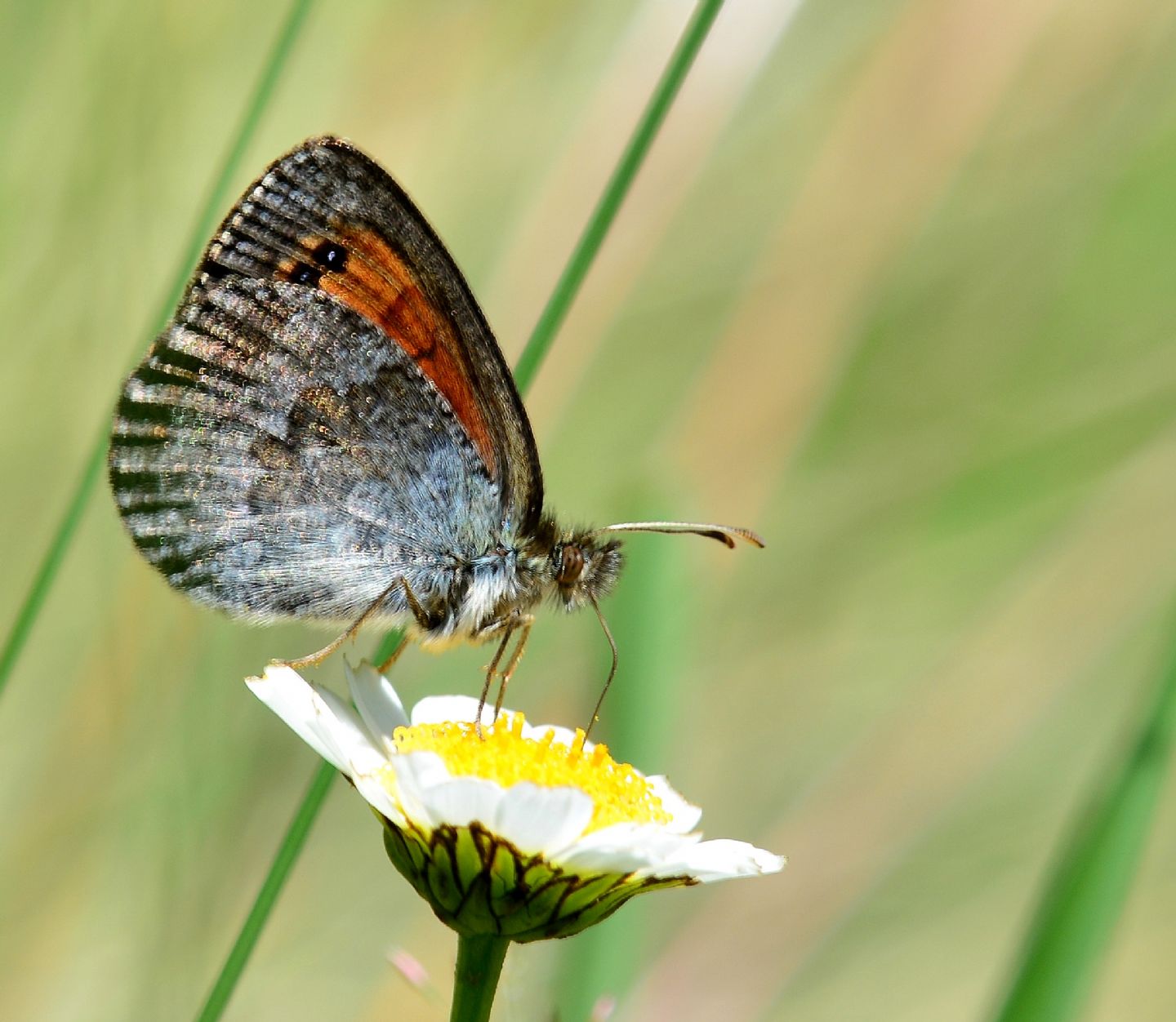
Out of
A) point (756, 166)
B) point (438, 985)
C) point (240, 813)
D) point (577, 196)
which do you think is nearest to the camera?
point (240, 813)

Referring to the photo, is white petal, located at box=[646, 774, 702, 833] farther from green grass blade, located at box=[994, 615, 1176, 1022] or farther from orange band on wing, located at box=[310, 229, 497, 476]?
green grass blade, located at box=[994, 615, 1176, 1022]

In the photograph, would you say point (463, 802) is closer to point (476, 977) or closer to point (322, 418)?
point (476, 977)

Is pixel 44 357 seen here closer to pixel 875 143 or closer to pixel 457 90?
pixel 457 90

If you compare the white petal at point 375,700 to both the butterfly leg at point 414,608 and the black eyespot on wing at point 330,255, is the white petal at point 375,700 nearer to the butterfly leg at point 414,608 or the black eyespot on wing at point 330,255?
the butterfly leg at point 414,608

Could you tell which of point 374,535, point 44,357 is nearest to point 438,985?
point 374,535

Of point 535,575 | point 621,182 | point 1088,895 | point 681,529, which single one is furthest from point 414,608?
point 1088,895

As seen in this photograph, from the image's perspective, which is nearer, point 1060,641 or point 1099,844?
point 1099,844

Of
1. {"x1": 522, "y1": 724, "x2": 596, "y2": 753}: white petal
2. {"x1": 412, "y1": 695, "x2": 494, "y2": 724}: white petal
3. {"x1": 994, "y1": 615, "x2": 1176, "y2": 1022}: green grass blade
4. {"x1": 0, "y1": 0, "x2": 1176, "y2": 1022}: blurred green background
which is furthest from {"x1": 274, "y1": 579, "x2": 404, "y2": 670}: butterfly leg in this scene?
{"x1": 994, "y1": 615, "x2": 1176, "y2": 1022}: green grass blade
